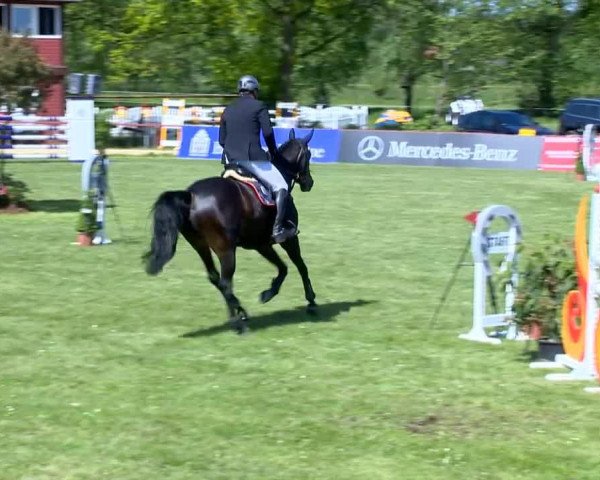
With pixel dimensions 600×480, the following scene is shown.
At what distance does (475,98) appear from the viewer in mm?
63219

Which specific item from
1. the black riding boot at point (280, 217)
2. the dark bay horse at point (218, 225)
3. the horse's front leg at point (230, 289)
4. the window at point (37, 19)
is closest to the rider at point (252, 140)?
the black riding boot at point (280, 217)

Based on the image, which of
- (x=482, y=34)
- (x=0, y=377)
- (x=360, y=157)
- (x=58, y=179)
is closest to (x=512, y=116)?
(x=360, y=157)

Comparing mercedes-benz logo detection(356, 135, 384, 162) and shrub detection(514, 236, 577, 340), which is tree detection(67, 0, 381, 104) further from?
shrub detection(514, 236, 577, 340)

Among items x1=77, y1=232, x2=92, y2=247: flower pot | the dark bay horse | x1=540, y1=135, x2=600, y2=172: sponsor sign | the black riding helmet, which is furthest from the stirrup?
x1=540, y1=135, x2=600, y2=172: sponsor sign

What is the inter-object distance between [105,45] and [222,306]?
45971mm

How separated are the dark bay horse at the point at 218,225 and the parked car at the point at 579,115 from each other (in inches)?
1270

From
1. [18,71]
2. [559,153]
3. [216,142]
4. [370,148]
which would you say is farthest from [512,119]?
[18,71]

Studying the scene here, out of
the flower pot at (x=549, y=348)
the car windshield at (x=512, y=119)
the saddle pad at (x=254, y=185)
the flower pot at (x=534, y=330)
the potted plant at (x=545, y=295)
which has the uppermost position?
the car windshield at (x=512, y=119)

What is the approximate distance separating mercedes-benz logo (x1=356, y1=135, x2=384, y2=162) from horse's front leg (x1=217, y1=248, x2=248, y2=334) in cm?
2524

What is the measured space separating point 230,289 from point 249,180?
1123mm

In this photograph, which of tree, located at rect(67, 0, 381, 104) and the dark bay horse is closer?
the dark bay horse

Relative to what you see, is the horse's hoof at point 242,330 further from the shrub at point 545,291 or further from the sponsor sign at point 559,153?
the sponsor sign at point 559,153

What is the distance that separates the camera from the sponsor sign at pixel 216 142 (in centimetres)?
3684

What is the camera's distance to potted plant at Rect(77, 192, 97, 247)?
58.0 ft
